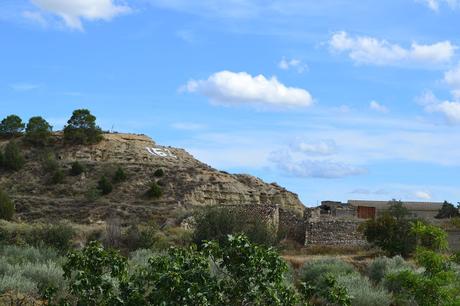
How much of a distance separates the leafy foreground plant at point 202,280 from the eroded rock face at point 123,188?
33.9m

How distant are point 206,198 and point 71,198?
10092 mm

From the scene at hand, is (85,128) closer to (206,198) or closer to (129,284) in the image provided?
(206,198)

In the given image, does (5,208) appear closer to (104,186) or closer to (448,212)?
(104,186)

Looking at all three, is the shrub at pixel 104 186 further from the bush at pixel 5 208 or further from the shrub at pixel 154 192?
the bush at pixel 5 208

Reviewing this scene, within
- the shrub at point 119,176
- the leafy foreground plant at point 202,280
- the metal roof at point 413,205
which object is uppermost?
the metal roof at point 413,205

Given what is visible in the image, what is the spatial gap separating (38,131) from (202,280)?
58.8m

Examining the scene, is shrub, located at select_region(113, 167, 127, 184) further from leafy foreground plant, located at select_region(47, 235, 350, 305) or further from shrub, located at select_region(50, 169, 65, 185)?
leafy foreground plant, located at select_region(47, 235, 350, 305)

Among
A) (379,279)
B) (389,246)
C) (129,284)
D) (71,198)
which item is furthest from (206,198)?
(129,284)

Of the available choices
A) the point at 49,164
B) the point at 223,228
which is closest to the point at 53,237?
the point at 223,228

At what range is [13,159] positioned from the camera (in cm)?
5722

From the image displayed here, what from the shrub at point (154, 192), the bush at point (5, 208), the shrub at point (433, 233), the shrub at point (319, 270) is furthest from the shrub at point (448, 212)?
the shrub at point (433, 233)

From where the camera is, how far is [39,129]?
64375mm

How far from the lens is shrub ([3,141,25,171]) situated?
2249 inches

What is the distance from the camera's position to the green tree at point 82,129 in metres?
63.5
